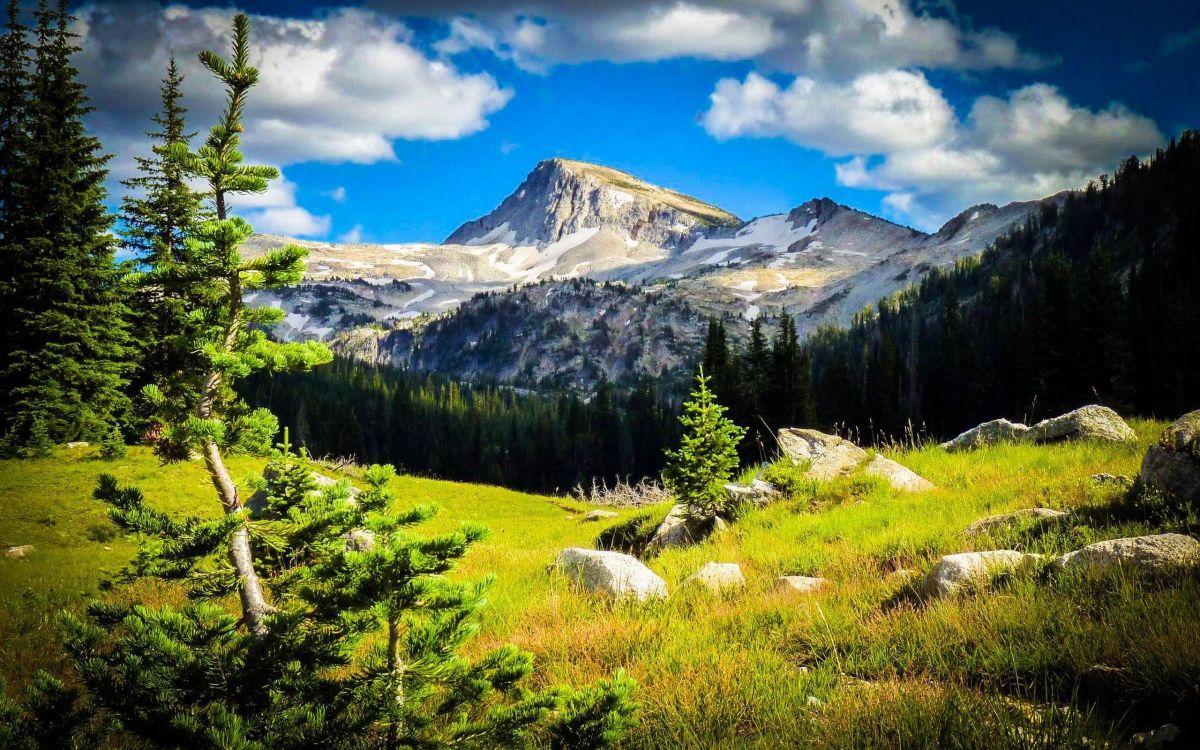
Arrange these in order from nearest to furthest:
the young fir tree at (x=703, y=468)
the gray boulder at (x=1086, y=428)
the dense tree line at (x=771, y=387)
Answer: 1. the gray boulder at (x=1086, y=428)
2. the young fir tree at (x=703, y=468)
3. the dense tree line at (x=771, y=387)

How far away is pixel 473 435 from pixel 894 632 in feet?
431

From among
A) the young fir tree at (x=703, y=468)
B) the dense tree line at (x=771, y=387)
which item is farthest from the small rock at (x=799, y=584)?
the dense tree line at (x=771, y=387)

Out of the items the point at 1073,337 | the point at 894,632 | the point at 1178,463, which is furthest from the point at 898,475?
the point at 1073,337

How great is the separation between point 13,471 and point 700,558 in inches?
1235

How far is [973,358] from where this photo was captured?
94.2m

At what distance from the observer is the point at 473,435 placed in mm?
132125

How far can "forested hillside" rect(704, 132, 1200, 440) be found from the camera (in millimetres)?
50125

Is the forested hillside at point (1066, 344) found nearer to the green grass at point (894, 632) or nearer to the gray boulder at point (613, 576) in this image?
the green grass at point (894, 632)

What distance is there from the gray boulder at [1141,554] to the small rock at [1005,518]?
2064 millimetres

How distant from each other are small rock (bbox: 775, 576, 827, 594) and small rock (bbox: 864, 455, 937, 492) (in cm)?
539

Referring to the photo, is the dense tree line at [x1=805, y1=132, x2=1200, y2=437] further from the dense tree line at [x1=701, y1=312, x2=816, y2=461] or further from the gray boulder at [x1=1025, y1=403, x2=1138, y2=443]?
the dense tree line at [x1=701, y1=312, x2=816, y2=461]

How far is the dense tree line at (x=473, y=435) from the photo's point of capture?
11812 centimetres

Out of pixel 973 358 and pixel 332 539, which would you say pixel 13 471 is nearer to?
pixel 332 539

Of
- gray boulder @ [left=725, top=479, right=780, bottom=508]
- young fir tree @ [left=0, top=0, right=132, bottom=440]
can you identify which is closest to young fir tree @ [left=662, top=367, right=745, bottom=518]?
gray boulder @ [left=725, top=479, right=780, bottom=508]
